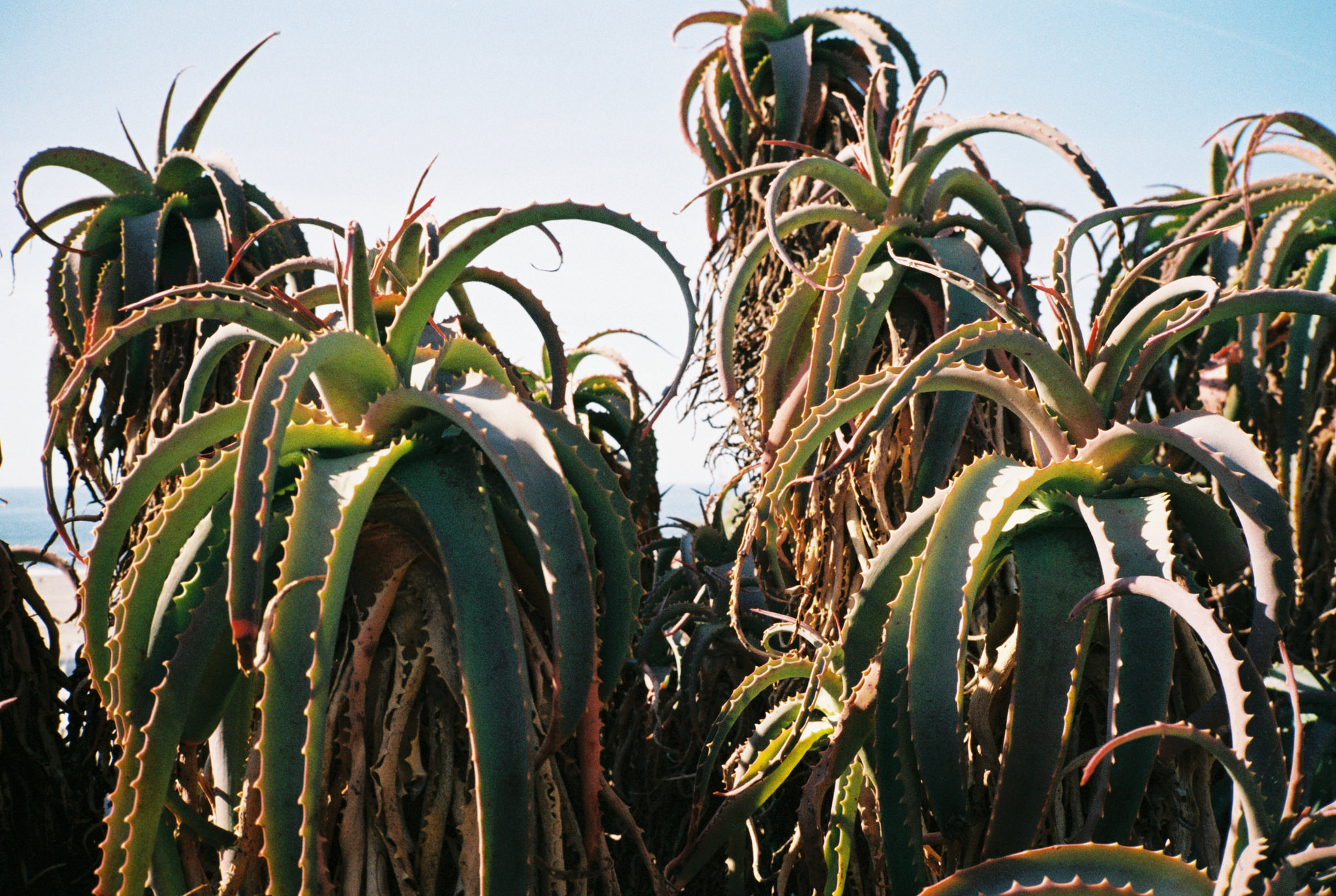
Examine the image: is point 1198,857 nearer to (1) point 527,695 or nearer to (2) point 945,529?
(2) point 945,529

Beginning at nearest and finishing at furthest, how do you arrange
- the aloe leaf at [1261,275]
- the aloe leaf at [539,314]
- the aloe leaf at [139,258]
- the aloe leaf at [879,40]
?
the aloe leaf at [539,314]
the aloe leaf at [139,258]
the aloe leaf at [1261,275]
the aloe leaf at [879,40]

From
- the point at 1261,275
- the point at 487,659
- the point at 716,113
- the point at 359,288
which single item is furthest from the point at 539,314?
the point at 1261,275

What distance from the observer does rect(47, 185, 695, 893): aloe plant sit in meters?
0.78

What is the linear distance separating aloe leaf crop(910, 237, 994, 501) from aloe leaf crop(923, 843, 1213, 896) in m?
0.47

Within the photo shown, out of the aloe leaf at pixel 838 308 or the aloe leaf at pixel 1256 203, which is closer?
the aloe leaf at pixel 838 308

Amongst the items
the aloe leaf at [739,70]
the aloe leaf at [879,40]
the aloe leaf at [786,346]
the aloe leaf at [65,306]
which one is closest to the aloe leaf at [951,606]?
the aloe leaf at [786,346]

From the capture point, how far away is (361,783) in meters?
0.86

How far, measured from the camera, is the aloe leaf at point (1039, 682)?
810 millimetres

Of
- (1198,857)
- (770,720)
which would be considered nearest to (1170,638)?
(1198,857)

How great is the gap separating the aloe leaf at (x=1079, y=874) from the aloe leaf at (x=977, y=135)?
2.78 ft

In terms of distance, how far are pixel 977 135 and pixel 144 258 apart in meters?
1.29

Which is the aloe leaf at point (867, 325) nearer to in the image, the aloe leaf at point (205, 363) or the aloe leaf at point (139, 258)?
the aloe leaf at point (205, 363)

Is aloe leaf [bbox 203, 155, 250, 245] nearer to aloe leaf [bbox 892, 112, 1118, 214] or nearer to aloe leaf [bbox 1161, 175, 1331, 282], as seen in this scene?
aloe leaf [bbox 892, 112, 1118, 214]

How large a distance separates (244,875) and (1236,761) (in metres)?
0.84
